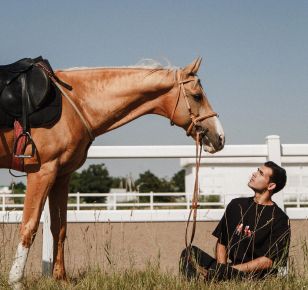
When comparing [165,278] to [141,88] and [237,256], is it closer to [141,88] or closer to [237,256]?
[237,256]

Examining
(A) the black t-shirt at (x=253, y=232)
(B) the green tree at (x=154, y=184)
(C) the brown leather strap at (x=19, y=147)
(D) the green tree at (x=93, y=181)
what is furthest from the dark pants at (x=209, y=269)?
(D) the green tree at (x=93, y=181)

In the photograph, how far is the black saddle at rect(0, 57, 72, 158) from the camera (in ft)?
10.2

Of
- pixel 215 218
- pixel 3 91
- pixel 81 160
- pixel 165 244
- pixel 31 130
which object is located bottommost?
pixel 165 244

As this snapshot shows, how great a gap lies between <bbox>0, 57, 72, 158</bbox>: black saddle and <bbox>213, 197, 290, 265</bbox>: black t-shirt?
1.77 metres

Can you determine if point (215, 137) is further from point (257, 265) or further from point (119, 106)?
point (257, 265)

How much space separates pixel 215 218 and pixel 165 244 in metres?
1.16

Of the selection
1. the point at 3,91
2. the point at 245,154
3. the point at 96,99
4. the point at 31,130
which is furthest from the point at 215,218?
the point at 3,91

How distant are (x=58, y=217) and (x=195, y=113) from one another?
1.58 m

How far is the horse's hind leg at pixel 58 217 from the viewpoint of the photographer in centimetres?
355

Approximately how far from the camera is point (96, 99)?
3465 millimetres

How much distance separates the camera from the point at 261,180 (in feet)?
11.5

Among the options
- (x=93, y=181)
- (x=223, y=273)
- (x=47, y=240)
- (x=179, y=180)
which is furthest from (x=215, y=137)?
(x=179, y=180)

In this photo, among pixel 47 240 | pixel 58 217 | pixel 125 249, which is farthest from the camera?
pixel 125 249

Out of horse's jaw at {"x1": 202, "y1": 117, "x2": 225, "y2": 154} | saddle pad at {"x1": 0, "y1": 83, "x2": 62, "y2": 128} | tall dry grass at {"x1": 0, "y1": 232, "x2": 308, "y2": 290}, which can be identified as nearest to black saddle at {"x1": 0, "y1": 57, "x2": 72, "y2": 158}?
saddle pad at {"x1": 0, "y1": 83, "x2": 62, "y2": 128}
